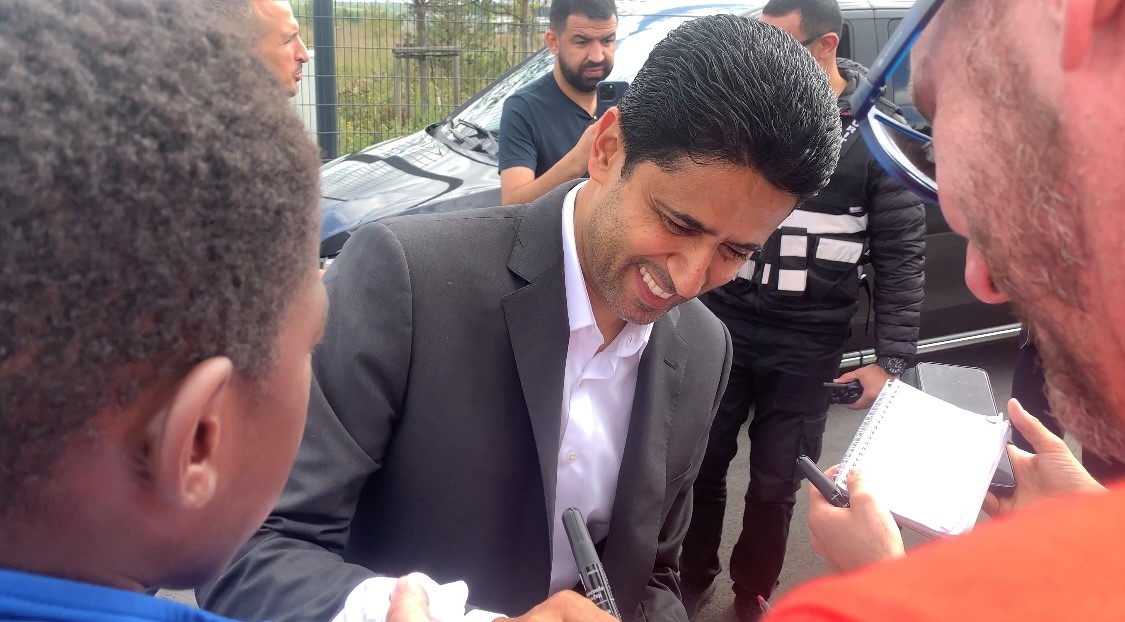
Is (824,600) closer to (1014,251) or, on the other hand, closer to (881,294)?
(1014,251)

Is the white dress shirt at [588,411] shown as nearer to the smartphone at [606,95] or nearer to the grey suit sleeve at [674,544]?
the grey suit sleeve at [674,544]

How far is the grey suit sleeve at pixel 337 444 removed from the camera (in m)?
1.53

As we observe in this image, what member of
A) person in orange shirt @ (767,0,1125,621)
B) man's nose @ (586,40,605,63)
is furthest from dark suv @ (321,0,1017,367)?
person in orange shirt @ (767,0,1125,621)

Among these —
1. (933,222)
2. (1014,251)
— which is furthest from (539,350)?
(933,222)

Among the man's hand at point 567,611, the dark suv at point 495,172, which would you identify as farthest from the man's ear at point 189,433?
the dark suv at point 495,172

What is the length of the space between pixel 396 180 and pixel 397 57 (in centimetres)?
337

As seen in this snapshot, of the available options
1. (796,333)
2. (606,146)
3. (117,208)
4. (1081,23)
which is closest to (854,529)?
(606,146)

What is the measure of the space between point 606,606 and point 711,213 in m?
0.77

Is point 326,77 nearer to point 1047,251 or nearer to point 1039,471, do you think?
point 1039,471

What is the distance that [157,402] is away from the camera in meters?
0.79

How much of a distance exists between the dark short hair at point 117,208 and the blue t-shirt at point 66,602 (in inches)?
2.7

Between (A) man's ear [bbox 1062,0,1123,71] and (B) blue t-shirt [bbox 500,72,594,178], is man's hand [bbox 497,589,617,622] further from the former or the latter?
(B) blue t-shirt [bbox 500,72,594,178]

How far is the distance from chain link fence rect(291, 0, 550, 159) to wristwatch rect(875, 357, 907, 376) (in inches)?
175

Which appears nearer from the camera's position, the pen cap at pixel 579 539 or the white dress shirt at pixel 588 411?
the pen cap at pixel 579 539
